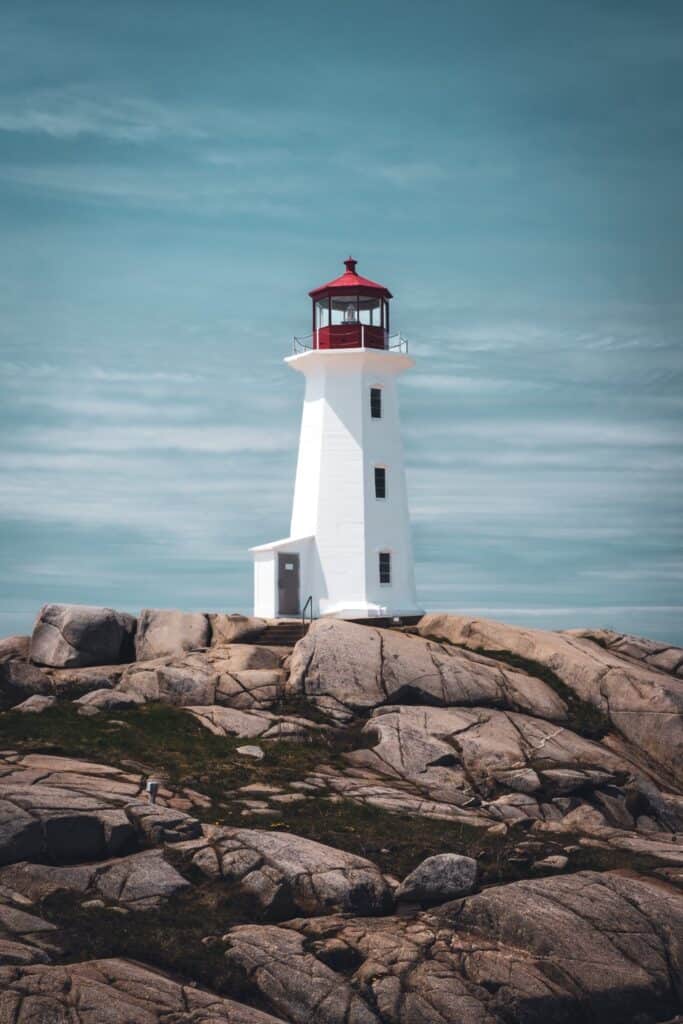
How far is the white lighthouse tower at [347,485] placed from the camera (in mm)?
47625

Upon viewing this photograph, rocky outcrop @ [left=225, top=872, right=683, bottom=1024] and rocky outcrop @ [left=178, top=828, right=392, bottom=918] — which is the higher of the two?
rocky outcrop @ [left=178, top=828, right=392, bottom=918]

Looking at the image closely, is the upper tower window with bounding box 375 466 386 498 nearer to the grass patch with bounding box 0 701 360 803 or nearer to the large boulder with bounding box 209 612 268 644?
the large boulder with bounding box 209 612 268 644

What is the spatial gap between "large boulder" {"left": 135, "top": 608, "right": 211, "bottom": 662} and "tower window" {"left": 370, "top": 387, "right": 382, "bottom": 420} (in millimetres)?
11241

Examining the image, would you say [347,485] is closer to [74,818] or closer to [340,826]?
[340,826]

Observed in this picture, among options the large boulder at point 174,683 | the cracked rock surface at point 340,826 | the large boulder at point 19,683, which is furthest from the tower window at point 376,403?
the large boulder at point 19,683

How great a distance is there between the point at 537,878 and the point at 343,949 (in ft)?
19.7

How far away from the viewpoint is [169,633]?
142 ft

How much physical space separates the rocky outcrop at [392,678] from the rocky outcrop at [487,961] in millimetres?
12753

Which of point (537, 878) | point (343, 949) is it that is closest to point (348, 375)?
point (537, 878)

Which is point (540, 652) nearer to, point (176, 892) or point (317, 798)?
point (317, 798)

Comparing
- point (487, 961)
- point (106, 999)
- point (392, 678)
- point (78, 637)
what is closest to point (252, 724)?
point (392, 678)

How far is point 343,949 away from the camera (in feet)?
73.0

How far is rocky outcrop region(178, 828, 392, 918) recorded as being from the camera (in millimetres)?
24312

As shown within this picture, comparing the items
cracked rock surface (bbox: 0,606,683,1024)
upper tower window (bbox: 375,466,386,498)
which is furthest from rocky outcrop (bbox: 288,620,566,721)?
upper tower window (bbox: 375,466,386,498)
